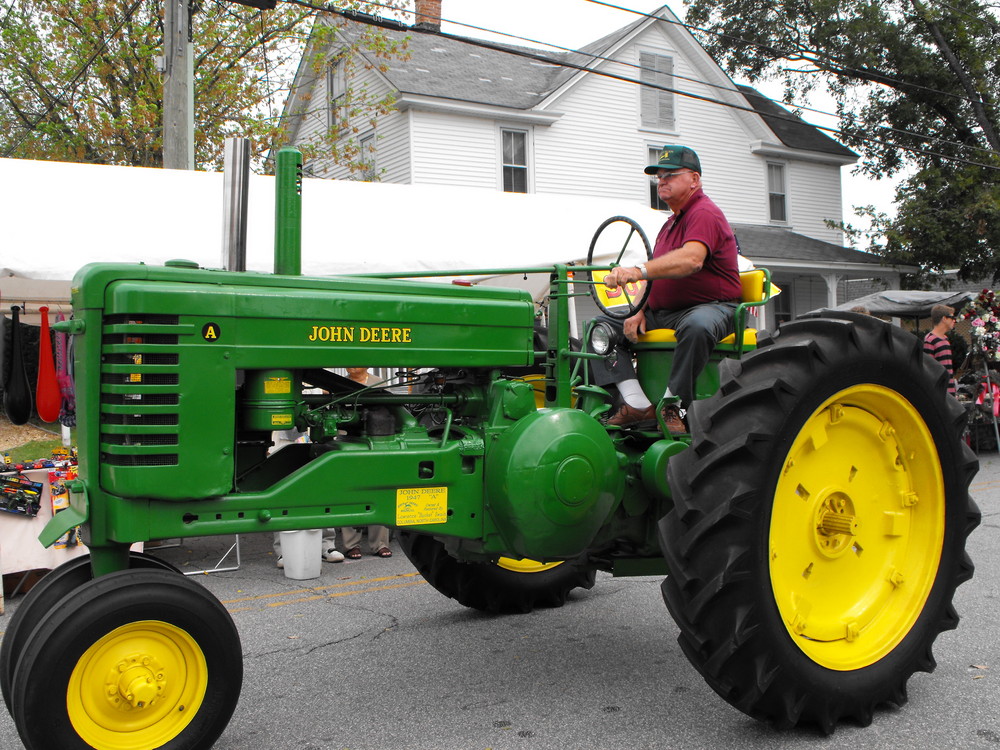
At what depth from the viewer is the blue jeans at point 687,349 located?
369 cm

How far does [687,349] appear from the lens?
3.70 m

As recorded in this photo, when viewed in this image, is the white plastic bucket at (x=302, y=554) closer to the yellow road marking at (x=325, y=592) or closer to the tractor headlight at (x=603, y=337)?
the yellow road marking at (x=325, y=592)

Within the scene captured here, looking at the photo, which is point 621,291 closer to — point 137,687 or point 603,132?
point 137,687

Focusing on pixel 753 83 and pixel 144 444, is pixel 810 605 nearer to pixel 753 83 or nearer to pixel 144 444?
pixel 144 444

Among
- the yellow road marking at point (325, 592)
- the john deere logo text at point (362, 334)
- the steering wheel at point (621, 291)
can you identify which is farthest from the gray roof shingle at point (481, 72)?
the john deere logo text at point (362, 334)

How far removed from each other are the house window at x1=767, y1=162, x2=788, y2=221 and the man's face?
19.2 metres

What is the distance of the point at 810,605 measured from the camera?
11.4 feet

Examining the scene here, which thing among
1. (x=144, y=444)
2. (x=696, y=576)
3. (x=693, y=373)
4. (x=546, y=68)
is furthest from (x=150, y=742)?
(x=546, y=68)

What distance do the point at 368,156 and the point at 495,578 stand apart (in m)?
15.3

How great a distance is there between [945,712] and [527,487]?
1787 mm

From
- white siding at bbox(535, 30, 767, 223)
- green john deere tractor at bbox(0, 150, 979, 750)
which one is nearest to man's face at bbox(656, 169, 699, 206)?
green john deere tractor at bbox(0, 150, 979, 750)

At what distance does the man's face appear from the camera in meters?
4.07

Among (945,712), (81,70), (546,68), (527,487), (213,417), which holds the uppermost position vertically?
(546,68)

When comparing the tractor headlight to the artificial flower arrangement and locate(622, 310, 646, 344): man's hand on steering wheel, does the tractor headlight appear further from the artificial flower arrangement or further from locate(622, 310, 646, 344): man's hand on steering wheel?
the artificial flower arrangement
